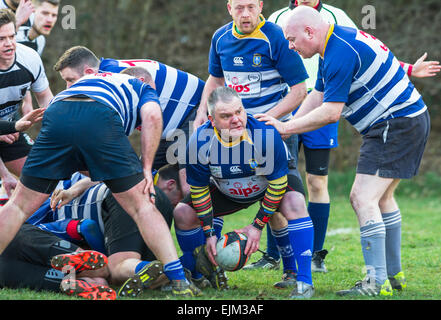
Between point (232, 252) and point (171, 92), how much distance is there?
1.80 metres

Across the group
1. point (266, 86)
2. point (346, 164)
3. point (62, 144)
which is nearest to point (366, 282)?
point (266, 86)

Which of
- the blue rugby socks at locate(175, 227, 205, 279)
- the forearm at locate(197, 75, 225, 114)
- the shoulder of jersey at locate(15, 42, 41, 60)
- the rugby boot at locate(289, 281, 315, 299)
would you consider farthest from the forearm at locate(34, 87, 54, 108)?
the rugby boot at locate(289, 281, 315, 299)

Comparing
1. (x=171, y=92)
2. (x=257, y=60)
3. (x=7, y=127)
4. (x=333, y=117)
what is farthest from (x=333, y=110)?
(x=7, y=127)

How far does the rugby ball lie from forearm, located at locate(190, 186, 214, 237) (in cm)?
15

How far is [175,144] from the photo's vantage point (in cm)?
577

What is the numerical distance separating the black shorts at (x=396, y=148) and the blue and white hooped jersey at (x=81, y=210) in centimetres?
199

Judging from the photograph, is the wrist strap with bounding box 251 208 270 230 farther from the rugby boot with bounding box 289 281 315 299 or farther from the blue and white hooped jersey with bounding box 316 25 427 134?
the blue and white hooped jersey with bounding box 316 25 427 134

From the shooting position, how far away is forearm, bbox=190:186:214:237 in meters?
4.65

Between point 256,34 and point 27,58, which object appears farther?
point 27,58

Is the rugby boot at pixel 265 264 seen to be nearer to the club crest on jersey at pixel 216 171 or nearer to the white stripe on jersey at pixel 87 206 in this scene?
the club crest on jersey at pixel 216 171

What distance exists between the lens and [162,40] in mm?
12508

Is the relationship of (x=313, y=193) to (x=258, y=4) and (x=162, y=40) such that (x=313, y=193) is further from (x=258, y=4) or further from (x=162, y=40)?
(x=162, y=40)

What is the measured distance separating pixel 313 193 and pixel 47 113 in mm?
2606

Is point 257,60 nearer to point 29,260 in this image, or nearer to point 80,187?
point 80,187
